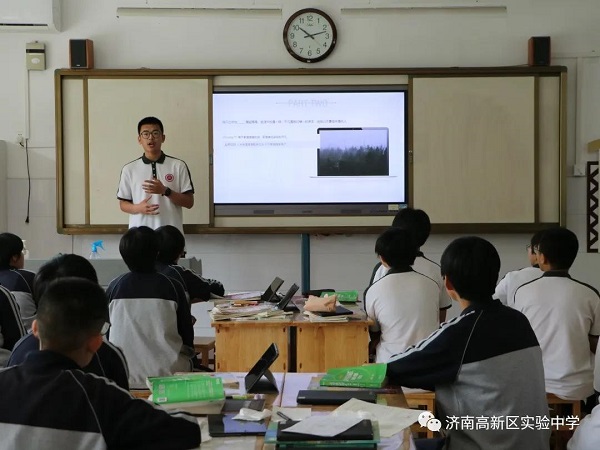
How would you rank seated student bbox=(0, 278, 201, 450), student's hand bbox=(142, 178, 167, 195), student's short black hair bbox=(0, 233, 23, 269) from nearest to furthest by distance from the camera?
1. seated student bbox=(0, 278, 201, 450)
2. student's short black hair bbox=(0, 233, 23, 269)
3. student's hand bbox=(142, 178, 167, 195)

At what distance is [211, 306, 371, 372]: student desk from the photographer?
11.8ft

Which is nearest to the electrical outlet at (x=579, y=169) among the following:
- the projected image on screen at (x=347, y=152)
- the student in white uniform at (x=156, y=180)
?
the projected image on screen at (x=347, y=152)

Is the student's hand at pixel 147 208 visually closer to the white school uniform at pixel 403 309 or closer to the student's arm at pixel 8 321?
the white school uniform at pixel 403 309

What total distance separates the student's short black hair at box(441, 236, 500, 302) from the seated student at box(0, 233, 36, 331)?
2.00 metres

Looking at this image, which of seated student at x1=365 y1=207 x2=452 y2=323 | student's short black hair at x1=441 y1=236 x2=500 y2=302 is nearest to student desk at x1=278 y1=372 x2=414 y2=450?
student's short black hair at x1=441 y1=236 x2=500 y2=302

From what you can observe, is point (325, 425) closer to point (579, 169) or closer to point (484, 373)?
point (484, 373)

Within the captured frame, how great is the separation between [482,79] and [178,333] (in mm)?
3832

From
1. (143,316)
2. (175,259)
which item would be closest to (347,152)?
(175,259)

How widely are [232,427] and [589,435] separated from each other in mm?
954

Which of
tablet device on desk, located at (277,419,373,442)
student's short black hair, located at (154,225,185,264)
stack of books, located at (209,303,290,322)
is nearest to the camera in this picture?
tablet device on desk, located at (277,419,373,442)

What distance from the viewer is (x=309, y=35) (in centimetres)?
617

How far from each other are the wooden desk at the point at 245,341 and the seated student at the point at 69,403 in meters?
2.02

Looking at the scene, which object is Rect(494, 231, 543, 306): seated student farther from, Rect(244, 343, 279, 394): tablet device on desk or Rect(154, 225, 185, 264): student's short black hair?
Rect(244, 343, 279, 394): tablet device on desk

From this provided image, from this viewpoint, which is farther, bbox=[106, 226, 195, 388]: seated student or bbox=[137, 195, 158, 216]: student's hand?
bbox=[137, 195, 158, 216]: student's hand
